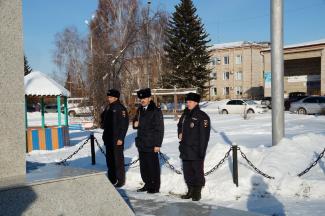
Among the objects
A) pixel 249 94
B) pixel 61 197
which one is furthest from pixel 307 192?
pixel 249 94

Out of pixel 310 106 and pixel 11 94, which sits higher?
pixel 11 94

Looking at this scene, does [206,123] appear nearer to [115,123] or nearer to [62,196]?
[115,123]

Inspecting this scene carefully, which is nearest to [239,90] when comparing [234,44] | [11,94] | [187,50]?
[234,44]

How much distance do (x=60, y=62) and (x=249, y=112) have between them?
27.5m

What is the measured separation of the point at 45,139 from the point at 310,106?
21634 mm

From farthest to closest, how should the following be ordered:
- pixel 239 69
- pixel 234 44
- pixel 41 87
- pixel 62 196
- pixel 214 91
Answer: pixel 214 91 < pixel 234 44 < pixel 239 69 < pixel 41 87 < pixel 62 196

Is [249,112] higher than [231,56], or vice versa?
[231,56]

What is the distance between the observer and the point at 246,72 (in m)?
64.1

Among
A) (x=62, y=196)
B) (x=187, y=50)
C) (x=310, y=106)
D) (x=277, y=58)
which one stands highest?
(x=187, y=50)

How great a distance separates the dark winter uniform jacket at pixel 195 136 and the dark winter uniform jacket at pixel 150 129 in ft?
1.83

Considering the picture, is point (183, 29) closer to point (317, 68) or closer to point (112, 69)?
point (112, 69)

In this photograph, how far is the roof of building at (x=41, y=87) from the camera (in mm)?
15328

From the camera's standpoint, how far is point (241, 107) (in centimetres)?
3506

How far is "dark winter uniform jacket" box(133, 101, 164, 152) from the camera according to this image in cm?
741
